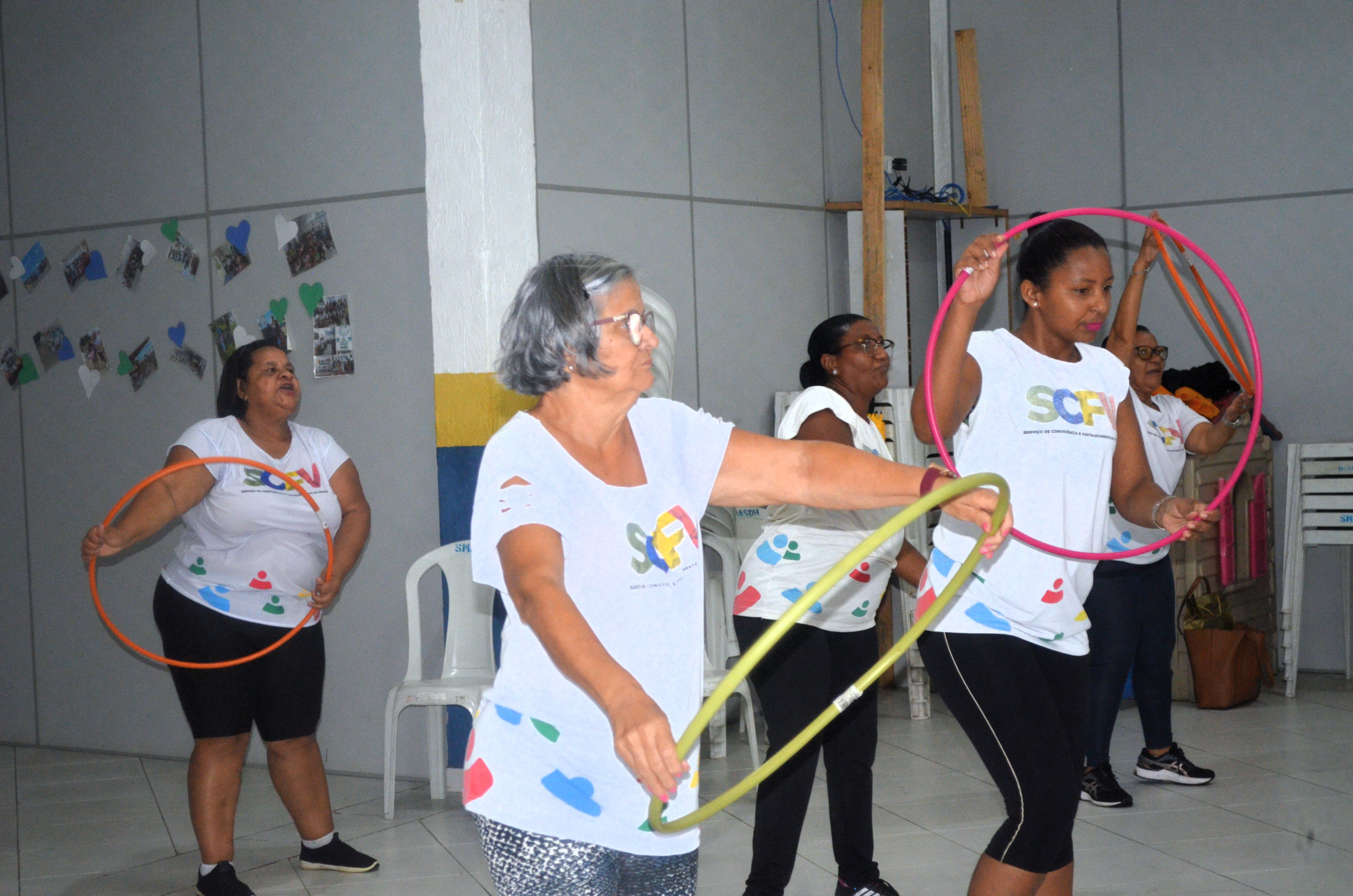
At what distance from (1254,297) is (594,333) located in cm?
571

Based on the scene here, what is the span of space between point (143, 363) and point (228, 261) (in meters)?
0.67

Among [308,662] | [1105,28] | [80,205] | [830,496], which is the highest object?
[1105,28]

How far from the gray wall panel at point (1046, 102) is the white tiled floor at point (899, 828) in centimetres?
299

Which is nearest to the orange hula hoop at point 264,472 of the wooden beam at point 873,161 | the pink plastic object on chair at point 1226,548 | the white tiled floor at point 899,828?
the white tiled floor at point 899,828

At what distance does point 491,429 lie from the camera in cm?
497

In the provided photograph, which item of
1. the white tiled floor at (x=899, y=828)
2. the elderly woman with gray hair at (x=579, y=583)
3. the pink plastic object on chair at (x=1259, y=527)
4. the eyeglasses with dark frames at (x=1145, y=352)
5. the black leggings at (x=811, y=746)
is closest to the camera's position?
the elderly woman with gray hair at (x=579, y=583)

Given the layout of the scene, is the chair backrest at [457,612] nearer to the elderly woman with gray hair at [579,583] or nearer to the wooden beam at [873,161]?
the wooden beam at [873,161]

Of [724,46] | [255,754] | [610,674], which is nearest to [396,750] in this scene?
[255,754]

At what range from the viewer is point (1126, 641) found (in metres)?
4.51

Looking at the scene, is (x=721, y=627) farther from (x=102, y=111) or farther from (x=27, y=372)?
(x=102, y=111)

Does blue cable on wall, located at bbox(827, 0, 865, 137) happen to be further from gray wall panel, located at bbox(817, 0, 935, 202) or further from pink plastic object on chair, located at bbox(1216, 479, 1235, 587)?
pink plastic object on chair, located at bbox(1216, 479, 1235, 587)

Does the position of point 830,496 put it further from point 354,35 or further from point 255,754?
point 255,754

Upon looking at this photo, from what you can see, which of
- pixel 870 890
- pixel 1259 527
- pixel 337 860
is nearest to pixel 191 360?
pixel 337 860

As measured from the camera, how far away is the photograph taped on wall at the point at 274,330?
5430 mm
